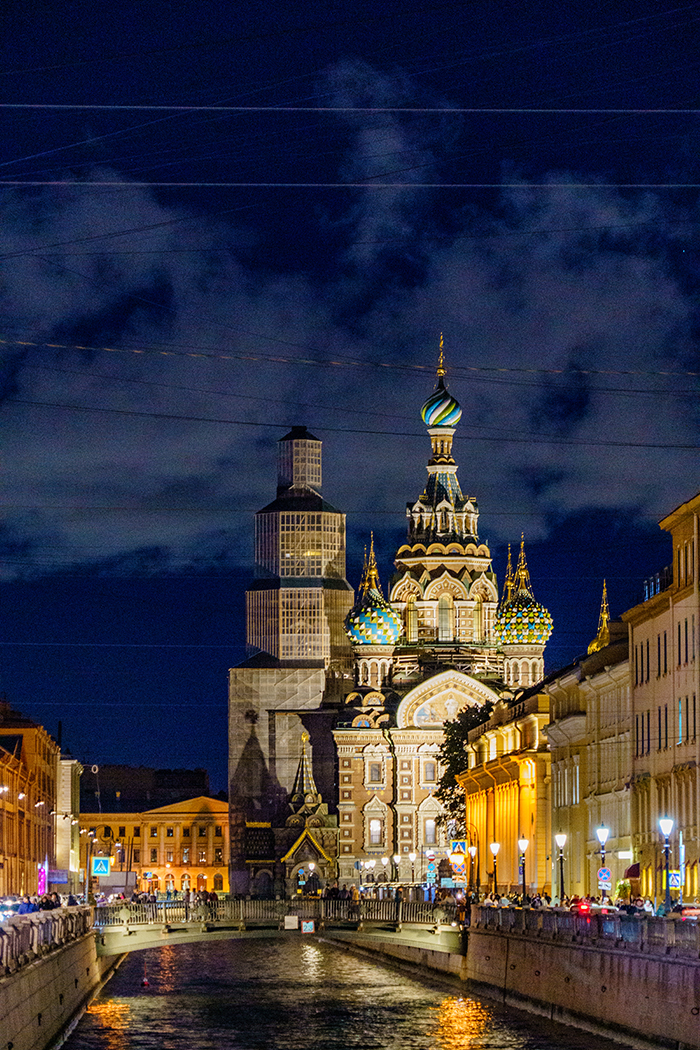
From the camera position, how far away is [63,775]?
166125 mm

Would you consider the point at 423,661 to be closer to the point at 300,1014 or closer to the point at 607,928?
the point at 300,1014

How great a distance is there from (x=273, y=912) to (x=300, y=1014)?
27559 millimetres

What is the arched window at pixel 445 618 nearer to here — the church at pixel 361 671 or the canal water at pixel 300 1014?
the church at pixel 361 671

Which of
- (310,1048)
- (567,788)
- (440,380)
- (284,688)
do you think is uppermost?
(440,380)

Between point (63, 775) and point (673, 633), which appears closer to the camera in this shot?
point (673, 633)

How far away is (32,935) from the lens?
48750 millimetres

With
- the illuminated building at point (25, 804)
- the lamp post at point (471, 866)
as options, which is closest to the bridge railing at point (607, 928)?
the illuminated building at point (25, 804)

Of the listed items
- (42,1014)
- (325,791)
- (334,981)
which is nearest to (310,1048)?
(42,1014)

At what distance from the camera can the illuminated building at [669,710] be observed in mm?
67062

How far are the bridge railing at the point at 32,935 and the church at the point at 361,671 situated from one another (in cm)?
9132

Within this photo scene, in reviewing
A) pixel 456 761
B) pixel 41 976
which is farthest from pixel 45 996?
pixel 456 761

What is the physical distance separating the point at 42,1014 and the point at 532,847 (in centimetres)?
5316

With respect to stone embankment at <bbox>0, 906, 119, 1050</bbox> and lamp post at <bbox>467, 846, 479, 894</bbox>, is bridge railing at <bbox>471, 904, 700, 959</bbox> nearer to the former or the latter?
stone embankment at <bbox>0, 906, 119, 1050</bbox>

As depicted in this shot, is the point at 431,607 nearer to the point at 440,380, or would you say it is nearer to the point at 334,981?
the point at 440,380
